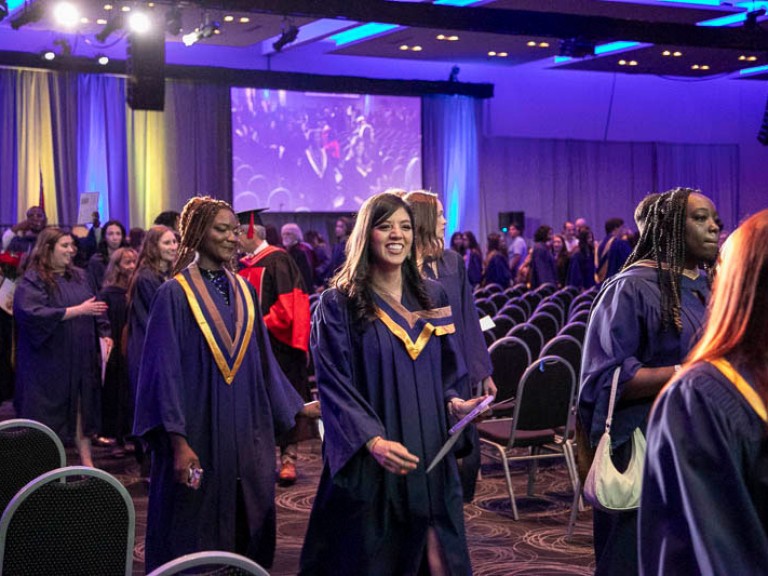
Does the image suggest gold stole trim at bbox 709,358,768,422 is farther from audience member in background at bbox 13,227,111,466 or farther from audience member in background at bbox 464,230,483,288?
audience member in background at bbox 464,230,483,288

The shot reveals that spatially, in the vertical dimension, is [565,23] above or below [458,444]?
above

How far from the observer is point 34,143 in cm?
1784

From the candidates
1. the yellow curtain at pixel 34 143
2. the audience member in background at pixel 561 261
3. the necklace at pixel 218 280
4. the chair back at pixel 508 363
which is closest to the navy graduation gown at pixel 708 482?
the necklace at pixel 218 280

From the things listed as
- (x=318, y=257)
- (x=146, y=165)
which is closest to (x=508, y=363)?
(x=318, y=257)

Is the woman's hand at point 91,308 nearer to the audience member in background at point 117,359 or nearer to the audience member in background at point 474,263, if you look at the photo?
the audience member in background at point 117,359

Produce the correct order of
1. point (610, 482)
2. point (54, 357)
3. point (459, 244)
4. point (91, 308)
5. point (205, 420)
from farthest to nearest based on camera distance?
point (459, 244) < point (54, 357) < point (91, 308) < point (205, 420) < point (610, 482)

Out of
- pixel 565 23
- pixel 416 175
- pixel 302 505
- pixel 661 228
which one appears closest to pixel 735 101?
pixel 416 175

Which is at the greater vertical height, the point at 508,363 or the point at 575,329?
the point at 575,329

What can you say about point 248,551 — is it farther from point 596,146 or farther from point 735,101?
point 735,101

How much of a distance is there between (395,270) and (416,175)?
18088mm

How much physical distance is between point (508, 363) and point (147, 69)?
7.34 metres

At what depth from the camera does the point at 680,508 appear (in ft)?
5.60

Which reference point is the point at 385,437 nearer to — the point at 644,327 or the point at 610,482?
the point at 610,482

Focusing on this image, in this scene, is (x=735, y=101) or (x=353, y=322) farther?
(x=735, y=101)
